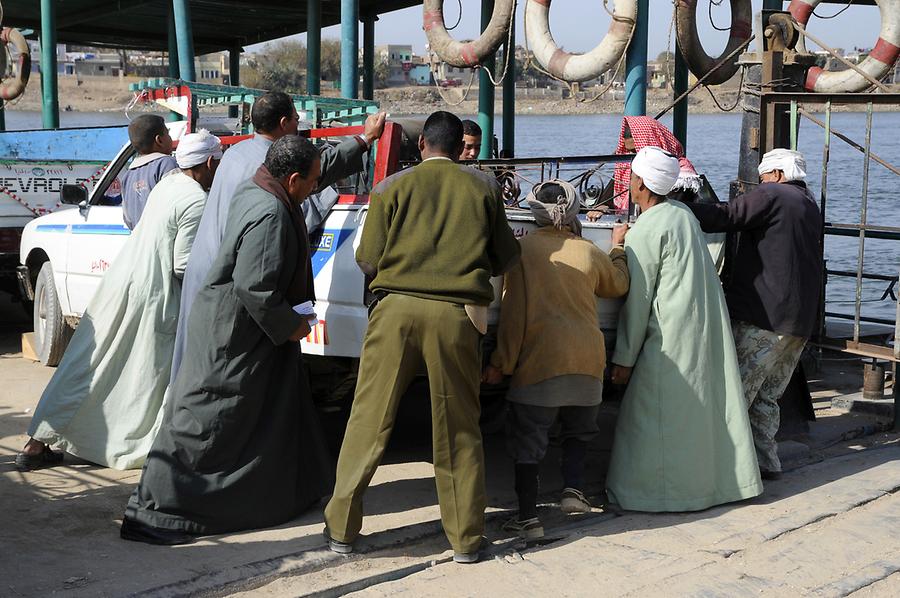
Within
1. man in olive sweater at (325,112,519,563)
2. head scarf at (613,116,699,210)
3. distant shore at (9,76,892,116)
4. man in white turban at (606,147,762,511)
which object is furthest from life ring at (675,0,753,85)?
distant shore at (9,76,892,116)

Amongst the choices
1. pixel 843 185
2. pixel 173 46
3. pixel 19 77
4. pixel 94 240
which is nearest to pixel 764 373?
pixel 94 240

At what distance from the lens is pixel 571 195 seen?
4996 millimetres

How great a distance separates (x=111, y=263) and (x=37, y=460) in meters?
1.70

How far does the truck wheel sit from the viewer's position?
7977mm

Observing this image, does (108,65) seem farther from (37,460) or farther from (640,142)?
(37,460)

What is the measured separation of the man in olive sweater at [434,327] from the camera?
4.39m

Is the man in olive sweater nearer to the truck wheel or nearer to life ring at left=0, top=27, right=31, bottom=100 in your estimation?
the truck wheel

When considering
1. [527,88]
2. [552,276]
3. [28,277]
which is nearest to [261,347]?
[552,276]

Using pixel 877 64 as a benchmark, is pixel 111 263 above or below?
below

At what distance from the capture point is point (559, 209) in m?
4.97

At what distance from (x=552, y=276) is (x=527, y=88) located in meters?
68.2

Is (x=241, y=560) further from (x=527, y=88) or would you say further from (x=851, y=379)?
(x=527, y=88)

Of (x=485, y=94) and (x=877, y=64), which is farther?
(x=485, y=94)

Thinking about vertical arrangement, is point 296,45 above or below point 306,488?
above
